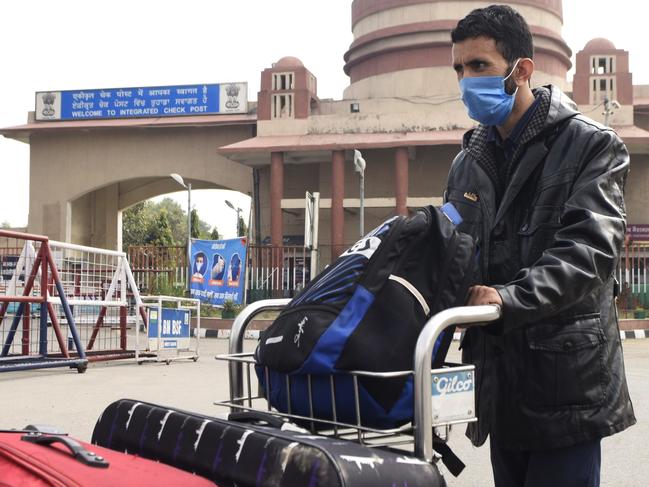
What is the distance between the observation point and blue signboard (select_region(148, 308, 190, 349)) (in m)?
10.5

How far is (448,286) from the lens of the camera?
168cm

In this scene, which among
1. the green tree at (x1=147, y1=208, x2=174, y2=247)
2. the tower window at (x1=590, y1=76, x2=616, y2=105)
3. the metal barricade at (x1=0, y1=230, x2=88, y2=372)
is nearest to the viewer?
the metal barricade at (x1=0, y1=230, x2=88, y2=372)

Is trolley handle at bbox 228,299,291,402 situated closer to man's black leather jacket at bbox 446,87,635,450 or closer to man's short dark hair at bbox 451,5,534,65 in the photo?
man's black leather jacket at bbox 446,87,635,450

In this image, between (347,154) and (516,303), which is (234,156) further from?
(516,303)

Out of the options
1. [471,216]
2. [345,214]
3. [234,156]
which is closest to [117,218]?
[234,156]

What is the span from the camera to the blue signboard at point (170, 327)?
1054 cm

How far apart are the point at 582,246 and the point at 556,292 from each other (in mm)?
118

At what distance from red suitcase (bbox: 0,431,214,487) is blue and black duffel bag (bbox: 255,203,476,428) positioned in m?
0.28

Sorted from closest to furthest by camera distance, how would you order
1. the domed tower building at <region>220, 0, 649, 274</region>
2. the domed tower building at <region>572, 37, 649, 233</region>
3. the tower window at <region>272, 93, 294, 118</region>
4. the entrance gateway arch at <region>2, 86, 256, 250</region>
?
1. the domed tower building at <region>572, 37, 649, 233</region>
2. the domed tower building at <region>220, 0, 649, 274</region>
3. the tower window at <region>272, 93, 294, 118</region>
4. the entrance gateway arch at <region>2, 86, 256, 250</region>

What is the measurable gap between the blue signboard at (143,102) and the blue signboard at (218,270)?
37.5 ft

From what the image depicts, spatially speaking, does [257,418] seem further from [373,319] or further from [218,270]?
[218,270]

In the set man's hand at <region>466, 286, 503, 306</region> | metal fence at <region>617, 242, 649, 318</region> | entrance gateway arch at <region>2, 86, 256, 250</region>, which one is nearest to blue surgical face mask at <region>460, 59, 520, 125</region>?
man's hand at <region>466, 286, 503, 306</region>

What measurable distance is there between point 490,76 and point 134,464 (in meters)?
1.16

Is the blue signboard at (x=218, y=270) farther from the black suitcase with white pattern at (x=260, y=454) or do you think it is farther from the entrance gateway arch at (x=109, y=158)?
the black suitcase with white pattern at (x=260, y=454)
